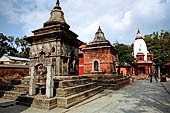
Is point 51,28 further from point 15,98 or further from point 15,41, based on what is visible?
point 15,41

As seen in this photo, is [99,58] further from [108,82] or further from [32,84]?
[32,84]

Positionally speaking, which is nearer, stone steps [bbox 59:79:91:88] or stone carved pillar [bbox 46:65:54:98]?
stone carved pillar [bbox 46:65:54:98]

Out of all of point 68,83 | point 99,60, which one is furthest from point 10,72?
point 99,60

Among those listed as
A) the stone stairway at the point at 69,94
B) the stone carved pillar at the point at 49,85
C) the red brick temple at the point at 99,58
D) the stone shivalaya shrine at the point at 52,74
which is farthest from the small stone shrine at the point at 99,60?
the stone carved pillar at the point at 49,85

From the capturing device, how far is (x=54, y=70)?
324 inches

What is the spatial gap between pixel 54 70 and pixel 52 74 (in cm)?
189

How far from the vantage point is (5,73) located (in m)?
13.2

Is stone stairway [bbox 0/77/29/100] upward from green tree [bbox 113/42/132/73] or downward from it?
downward

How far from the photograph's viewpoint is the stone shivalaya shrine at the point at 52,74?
20.3ft

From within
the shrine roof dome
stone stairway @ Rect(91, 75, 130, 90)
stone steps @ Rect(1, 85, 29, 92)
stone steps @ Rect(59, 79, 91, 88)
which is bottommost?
stone stairway @ Rect(91, 75, 130, 90)

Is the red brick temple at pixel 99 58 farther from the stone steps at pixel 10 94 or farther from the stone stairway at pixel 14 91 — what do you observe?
the stone steps at pixel 10 94

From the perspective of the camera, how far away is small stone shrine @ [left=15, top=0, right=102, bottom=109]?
616 centimetres

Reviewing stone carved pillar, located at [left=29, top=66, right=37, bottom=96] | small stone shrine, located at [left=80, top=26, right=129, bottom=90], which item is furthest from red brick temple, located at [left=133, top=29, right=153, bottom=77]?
stone carved pillar, located at [left=29, top=66, right=37, bottom=96]

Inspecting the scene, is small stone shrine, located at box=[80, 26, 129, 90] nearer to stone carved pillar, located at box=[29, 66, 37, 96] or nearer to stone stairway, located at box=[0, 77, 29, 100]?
stone stairway, located at box=[0, 77, 29, 100]
